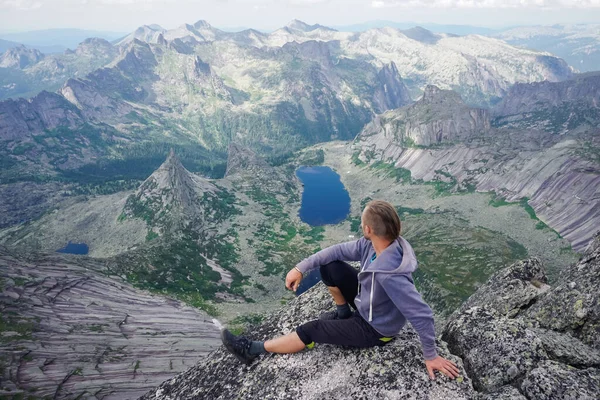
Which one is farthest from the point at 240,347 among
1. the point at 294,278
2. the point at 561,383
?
the point at 561,383

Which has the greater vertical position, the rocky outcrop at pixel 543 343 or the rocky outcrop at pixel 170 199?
the rocky outcrop at pixel 543 343

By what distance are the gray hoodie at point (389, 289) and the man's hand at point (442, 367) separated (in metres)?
0.19

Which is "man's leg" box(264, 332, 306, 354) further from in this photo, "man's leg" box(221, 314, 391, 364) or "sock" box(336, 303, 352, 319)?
"sock" box(336, 303, 352, 319)

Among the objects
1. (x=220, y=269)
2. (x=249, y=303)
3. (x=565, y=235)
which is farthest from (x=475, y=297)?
(x=565, y=235)

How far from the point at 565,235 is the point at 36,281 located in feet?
548

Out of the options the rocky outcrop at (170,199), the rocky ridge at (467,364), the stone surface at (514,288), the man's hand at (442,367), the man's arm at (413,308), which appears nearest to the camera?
the rocky ridge at (467,364)

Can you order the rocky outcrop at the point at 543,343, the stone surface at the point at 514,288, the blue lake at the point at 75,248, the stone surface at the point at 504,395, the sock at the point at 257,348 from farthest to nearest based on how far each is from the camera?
the blue lake at the point at 75,248
the stone surface at the point at 514,288
the sock at the point at 257,348
the rocky outcrop at the point at 543,343
the stone surface at the point at 504,395

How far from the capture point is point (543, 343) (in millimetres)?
12883

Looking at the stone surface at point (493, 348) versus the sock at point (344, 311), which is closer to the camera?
the stone surface at point (493, 348)

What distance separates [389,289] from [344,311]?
2925 mm

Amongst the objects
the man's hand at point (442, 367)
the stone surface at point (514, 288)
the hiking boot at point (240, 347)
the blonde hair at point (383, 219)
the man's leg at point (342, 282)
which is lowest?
the stone surface at point (514, 288)

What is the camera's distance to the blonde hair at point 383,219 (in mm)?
12016

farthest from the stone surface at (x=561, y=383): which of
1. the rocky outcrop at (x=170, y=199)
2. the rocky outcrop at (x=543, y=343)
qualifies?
the rocky outcrop at (x=170, y=199)

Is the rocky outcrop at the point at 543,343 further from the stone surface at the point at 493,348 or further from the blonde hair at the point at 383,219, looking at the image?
the blonde hair at the point at 383,219
